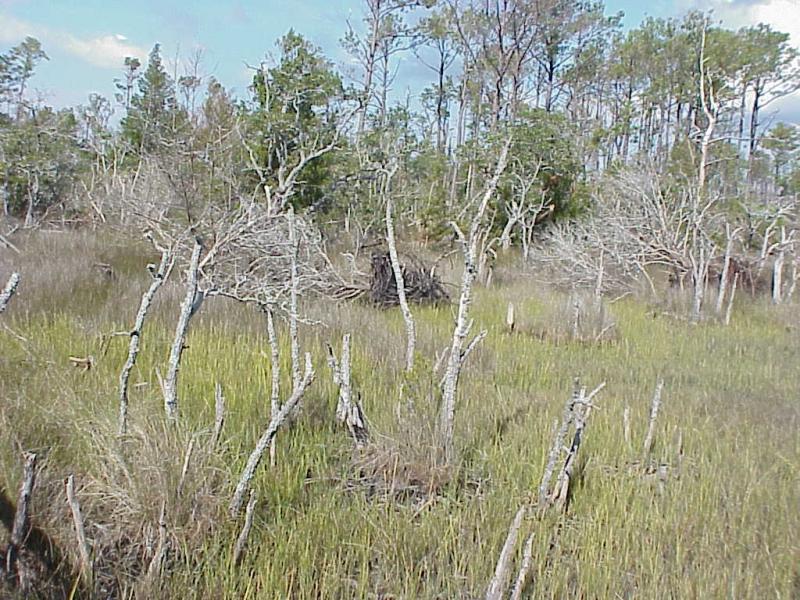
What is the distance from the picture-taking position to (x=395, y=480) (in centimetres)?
281

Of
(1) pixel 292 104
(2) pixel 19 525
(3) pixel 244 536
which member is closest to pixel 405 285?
(1) pixel 292 104

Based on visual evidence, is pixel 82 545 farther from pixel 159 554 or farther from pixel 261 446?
pixel 261 446

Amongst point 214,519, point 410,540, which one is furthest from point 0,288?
point 410,540

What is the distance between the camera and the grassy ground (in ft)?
6.93

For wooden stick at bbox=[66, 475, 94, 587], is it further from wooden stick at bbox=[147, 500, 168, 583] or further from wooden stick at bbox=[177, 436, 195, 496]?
wooden stick at bbox=[177, 436, 195, 496]

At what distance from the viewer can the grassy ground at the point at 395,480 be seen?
2.11 m

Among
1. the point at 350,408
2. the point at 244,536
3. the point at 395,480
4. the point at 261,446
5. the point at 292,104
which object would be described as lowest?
the point at 395,480

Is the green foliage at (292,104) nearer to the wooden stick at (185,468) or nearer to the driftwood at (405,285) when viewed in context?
the driftwood at (405,285)

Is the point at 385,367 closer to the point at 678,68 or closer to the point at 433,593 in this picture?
the point at 433,593

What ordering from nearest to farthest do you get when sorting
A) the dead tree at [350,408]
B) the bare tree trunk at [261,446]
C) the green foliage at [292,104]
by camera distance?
the bare tree trunk at [261,446]
the dead tree at [350,408]
the green foliage at [292,104]

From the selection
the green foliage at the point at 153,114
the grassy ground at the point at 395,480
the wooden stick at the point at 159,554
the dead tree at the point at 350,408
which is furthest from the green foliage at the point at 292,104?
the wooden stick at the point at 159,554

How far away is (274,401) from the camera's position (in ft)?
9.84

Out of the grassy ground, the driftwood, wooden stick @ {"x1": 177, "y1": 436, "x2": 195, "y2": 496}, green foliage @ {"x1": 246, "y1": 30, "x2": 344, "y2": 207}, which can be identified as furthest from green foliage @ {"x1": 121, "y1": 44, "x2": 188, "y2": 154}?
wooden stick @ {"x1": 177, "y1": 436, "x2": 195, "y2": 496}

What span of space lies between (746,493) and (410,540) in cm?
166
